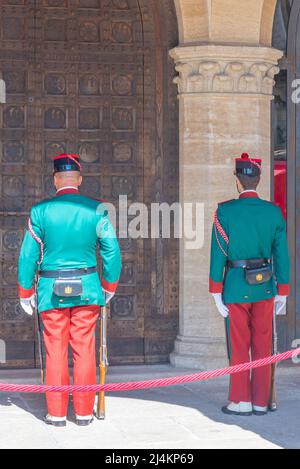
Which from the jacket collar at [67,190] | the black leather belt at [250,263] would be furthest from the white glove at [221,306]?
the jacket collar at [67,190]

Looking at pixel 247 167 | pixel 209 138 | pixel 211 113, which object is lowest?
pixel 247 167

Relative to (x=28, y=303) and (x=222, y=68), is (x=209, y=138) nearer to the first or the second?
(x=222, y=68)

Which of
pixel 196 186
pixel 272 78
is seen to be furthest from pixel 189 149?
pixel 272 78

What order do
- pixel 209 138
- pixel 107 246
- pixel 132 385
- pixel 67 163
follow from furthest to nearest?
pixel 209 138 → pixel 67 163 → pixel 107 246 → pixel 132 385

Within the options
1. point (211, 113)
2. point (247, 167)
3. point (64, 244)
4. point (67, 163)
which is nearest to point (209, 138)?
point (211, 113)

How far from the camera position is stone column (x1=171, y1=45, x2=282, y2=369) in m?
9.38

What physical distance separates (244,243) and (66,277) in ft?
4.28

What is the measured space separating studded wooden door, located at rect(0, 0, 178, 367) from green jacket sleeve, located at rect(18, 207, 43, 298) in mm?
2176

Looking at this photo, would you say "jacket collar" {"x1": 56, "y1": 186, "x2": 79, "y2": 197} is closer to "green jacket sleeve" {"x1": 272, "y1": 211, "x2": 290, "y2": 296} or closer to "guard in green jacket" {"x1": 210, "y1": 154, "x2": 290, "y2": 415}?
"guard in green jacket" {"x1": 210, "y1": 154, "x2": 290, "y2": 415}

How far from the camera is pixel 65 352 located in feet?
24.3

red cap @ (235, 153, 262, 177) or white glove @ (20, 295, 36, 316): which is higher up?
red cap @ (235, 153, 262, 177)

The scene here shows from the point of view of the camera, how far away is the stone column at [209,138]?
30.8 feet

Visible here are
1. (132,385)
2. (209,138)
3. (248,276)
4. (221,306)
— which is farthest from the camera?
(209,138)

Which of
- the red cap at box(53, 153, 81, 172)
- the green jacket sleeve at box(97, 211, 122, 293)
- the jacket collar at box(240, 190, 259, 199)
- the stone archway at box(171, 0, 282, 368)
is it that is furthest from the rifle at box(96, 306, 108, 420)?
the stone archway at box(171, 0, 282, 368)
